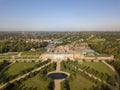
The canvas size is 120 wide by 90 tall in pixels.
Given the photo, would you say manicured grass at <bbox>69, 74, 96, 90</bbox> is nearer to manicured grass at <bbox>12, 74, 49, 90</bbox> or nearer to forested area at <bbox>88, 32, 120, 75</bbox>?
manicured grass at <bbox>12, 74, 49, 90</bbox>

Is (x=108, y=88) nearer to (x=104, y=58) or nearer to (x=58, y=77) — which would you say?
(x=58, y=77)

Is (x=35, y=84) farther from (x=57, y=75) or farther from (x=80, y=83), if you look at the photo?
(x=80, y=83)

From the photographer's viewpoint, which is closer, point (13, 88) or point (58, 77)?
point (13, 88)

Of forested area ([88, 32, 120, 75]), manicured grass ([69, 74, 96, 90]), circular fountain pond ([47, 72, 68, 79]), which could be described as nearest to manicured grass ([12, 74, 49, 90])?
circular fountain pond ([47, 72, 68, 79])

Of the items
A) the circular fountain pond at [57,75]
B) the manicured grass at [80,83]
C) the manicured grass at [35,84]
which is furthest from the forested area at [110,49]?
the manicured grass at [35,84]

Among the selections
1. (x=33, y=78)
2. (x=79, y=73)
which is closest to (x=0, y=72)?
(x=33, y=78)
